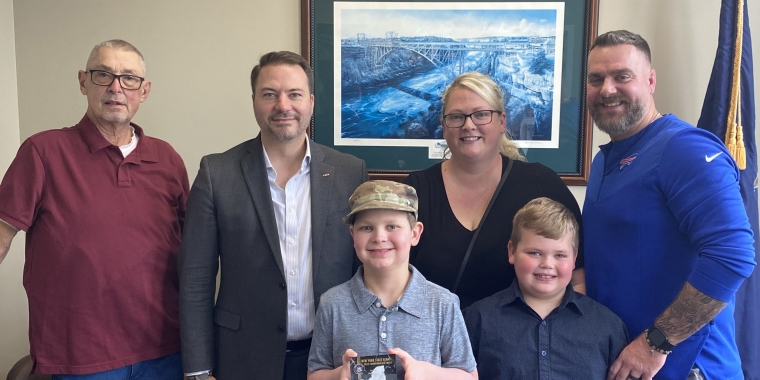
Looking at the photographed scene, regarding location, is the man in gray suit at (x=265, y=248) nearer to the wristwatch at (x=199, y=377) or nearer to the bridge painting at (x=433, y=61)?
the wristwatch at (x=199, y=377)

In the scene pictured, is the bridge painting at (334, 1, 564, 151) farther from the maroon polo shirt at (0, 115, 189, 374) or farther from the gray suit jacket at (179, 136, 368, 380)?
Result: the maroon polo shirt at (0, 115, 189, 374)

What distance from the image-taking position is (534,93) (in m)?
2.66

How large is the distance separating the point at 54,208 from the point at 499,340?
157 centimetres

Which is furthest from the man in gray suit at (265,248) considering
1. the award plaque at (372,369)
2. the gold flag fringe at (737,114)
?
the gold flag fringe at (737,114)

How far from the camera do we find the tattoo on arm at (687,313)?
1.43 meters

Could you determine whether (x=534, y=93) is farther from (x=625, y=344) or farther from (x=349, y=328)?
(x=349, y=328)

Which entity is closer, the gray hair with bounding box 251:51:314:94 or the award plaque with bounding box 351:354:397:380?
the award plaque with bounding box 351:354:397:380

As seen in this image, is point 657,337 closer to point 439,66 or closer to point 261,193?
point 261,193

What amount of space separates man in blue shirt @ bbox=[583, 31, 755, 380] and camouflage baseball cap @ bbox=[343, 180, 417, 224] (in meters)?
0.69

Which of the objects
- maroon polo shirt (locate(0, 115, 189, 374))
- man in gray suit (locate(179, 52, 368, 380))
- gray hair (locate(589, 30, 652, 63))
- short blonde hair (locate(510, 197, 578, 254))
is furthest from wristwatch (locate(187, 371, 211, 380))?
gray hair (locate(589, 30, 652, 63))

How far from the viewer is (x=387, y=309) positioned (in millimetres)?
1466

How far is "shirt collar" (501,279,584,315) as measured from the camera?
5.32 feet

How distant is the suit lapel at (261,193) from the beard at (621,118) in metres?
1.15

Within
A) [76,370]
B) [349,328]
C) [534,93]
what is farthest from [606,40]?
[76,370]
